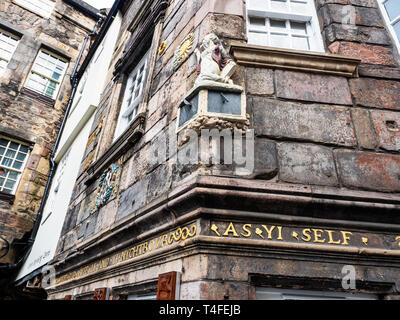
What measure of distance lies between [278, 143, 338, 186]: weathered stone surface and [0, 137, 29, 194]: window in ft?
32.0

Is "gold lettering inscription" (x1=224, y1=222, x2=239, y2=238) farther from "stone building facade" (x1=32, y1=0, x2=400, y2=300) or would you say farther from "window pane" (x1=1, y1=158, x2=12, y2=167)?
"window pane" (x1=1, y1=158, x2=12, y2=167)

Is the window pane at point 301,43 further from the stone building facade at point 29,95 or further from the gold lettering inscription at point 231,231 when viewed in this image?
the stone building facade at point 29,95

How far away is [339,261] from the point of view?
207cm

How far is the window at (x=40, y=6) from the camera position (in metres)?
11.6

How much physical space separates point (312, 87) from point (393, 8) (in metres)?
1.85

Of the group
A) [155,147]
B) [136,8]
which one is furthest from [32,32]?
[155,147]

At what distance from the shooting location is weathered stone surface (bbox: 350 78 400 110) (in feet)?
9.16

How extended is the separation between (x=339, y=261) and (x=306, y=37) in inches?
105

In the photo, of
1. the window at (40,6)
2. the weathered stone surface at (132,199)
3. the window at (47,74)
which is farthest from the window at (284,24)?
the window at (40,6)

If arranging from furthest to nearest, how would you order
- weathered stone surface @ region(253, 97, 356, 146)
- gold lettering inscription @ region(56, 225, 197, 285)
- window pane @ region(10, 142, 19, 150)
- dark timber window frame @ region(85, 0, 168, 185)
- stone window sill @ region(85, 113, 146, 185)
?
window pane @ region(10, 142, 19, 150), dark timber window frame @ region(85, 0, 168, 185), stone window sill @ region(85, 113, 146, 185), weathered stone surface @ region(253, 97, 356, 146), gold lettering inscription @ region(56, 225, 197, 285)

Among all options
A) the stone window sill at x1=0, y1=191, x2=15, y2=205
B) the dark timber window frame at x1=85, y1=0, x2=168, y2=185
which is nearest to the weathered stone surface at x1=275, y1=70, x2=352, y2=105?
the dark timber window frame at x1=85, y1=0, x2=168, y2=185

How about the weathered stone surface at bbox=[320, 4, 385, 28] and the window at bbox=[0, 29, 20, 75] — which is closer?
the weathered stone surface at bbox=[320, 4, 385, 28]

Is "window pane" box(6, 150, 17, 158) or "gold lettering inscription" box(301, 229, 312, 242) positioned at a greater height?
"window pane" box(6, 150, 17, 158)
